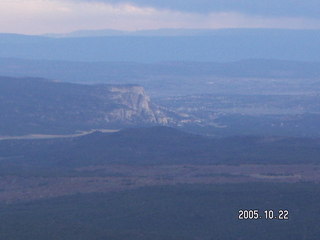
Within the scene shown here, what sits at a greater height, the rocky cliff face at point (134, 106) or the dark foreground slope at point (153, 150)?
the rocky cliff face at point (134, 106)

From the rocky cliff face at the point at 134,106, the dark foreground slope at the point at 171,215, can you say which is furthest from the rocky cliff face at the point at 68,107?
the dark foreground slope at the point at 171,215

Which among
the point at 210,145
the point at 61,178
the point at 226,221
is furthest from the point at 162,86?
the point at 226,221
